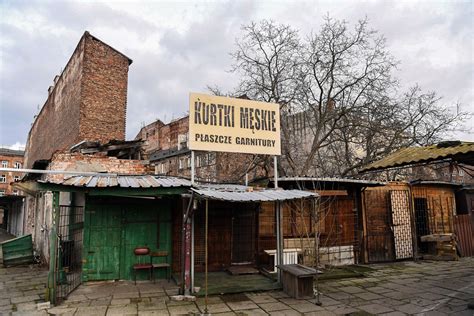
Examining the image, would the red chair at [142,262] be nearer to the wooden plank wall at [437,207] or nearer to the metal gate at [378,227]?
the metal gate at [378,227]

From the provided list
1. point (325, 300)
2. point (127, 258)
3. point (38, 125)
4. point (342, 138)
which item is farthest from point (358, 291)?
point (38, 125)

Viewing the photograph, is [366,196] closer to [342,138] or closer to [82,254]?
[342,138]

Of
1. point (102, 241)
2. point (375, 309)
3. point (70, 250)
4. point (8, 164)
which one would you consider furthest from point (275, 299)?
point (8, 164)

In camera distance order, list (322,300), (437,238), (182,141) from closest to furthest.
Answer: (322,300) < (437,238) < (182,141)

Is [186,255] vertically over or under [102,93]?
under

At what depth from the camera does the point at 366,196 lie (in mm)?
11516

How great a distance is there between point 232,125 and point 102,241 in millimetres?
4725

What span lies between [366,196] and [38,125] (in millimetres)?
24422

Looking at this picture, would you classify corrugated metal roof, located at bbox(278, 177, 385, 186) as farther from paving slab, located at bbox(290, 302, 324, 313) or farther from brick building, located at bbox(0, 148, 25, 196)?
brick building, located at bbox(0, 148, 25, 196)

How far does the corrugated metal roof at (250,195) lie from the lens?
6.39 m

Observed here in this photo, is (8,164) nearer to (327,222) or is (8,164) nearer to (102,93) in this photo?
(102,93)

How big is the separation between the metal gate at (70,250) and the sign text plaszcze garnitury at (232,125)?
3.99 m

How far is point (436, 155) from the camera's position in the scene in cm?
637

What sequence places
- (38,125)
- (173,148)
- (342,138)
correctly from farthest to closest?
(173,148), (38,125), (342,138)
